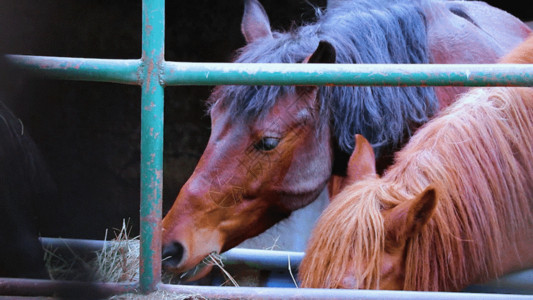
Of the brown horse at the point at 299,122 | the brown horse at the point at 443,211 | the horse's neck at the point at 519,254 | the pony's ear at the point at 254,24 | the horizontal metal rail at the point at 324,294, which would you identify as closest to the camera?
the horizontal metal rail at the point at 324,294

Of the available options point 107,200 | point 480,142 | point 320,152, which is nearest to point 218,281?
point 320,152

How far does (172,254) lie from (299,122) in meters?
0.68

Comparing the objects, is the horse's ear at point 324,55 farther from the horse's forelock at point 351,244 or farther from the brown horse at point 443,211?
the horse's forelock at point 351,244

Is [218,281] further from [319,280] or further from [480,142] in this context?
[480,142]

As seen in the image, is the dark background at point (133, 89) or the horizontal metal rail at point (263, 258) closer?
the horizontal metal rail at point (263, 258)

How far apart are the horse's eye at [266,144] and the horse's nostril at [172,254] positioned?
0.46m

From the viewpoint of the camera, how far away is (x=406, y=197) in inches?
61.0

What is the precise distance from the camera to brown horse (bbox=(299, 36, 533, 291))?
4.82 feet

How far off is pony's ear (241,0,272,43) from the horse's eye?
0.69 meters

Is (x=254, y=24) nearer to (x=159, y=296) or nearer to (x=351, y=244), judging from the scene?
(x=351, y=244)

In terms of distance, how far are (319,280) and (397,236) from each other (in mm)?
229

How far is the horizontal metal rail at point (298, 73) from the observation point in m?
1.37

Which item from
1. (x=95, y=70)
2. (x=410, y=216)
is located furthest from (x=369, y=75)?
(x=95, y=70)

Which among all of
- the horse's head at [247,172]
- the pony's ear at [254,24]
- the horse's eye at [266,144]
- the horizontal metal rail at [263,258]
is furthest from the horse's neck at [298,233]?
the horse's eye at [266,144]
